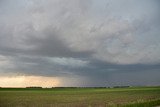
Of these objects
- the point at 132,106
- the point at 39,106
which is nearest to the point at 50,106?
the point at 39,106

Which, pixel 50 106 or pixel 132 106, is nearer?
pixel 132 106

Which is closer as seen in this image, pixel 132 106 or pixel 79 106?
Answer: pixel 132 106

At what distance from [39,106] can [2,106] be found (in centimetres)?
462

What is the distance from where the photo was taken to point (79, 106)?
38250mm

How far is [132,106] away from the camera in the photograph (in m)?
30.5

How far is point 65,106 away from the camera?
38.8 m

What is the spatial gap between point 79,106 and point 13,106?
8.23 m

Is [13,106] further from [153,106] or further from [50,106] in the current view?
[153,106]

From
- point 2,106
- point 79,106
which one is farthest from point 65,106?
point 2,106

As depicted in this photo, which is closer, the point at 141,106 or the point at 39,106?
the point at 141,106

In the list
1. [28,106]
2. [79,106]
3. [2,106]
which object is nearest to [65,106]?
[79,106]

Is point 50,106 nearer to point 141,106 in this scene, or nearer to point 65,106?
point 65,106

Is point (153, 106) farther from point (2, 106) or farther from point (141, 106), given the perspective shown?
point (2, 106)

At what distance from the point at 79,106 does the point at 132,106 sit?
949 cm
